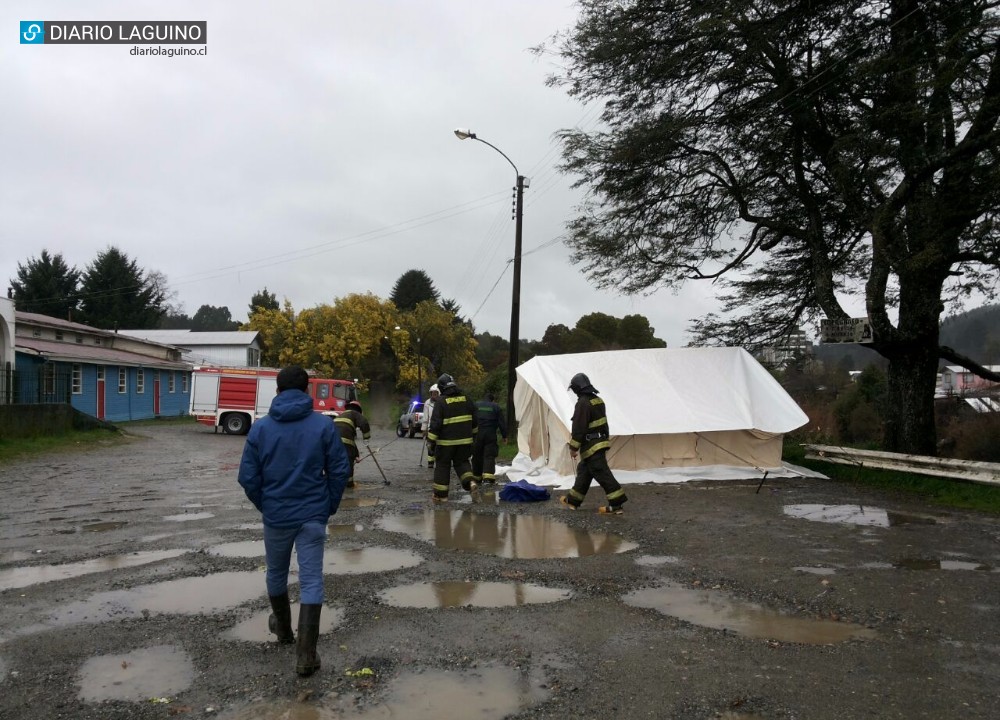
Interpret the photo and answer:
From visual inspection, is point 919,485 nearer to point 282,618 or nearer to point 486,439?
point 486,439

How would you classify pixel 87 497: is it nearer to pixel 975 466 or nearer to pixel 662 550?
pixel 662 550

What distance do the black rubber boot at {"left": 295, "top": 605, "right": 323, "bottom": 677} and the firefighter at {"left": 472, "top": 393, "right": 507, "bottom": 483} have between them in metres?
8.55

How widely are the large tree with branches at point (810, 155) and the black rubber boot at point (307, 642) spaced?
378 inches

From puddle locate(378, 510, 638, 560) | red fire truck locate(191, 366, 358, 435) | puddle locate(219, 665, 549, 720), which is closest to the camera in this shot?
puddle locate(219, 665, 549, 720)

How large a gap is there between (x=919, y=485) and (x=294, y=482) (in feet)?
35.6

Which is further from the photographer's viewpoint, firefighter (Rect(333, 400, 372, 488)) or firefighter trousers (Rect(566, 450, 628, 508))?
firefighter (Rect(333, 400, 372, 488))

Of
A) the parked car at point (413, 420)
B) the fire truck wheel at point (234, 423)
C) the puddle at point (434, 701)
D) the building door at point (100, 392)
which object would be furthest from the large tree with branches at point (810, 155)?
the building door at point (100, 392)

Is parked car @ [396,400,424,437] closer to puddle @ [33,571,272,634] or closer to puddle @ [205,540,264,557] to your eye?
puddle @ [205,540,264,557]

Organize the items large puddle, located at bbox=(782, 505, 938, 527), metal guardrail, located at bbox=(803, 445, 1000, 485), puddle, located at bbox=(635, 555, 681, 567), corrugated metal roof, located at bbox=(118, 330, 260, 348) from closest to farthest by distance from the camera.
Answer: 1. puddle, located at bbox=(635, 555, 681, 567)
2. large puddle, located at bbox=(782, 505, 938, 527)
3. metal guardrail, located at bbox=(803, 445, 1000, 485)
4. corrugated metal roof, located at bbox=(118, 330, 260, 348)

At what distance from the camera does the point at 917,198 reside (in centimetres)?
1212

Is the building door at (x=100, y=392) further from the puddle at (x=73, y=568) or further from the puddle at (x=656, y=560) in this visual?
the puddle at (x=656, y=560)

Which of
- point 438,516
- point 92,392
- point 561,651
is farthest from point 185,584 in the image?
point 92,392

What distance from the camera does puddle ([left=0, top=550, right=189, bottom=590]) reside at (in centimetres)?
661

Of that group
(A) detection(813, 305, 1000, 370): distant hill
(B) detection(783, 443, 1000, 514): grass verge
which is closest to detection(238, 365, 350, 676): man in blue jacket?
(B) detection(783, 443, 1000, 514): grass verge
